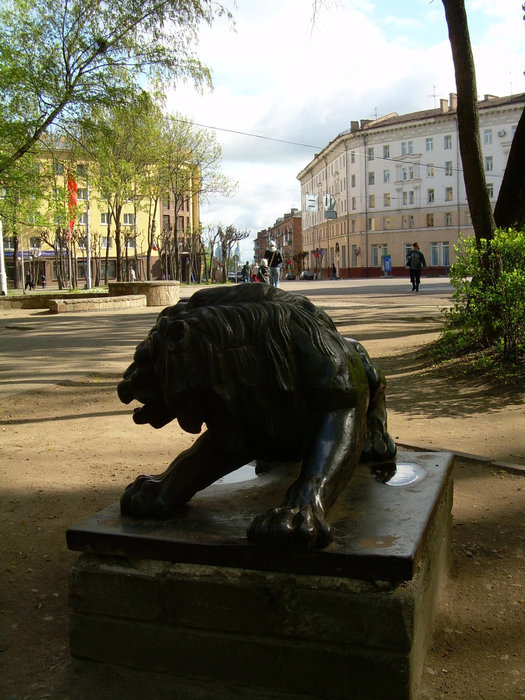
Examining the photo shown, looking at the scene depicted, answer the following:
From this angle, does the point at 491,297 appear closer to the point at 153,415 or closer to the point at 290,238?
the point at 153,415

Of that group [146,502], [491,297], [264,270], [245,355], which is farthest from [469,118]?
[264,270]

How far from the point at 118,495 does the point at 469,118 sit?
21.8ft

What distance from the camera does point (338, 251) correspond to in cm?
7894

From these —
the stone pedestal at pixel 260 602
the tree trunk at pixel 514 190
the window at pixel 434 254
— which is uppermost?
the window at pixel 434 254

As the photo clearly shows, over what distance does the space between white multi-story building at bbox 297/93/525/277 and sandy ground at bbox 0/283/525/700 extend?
55100mm

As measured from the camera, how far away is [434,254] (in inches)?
2638

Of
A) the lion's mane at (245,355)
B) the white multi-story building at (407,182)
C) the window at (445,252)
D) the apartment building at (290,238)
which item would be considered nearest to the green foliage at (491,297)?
the lion's mane at (245,355)

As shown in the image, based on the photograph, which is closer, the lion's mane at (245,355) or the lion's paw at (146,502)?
the lion's mane at (245,355)

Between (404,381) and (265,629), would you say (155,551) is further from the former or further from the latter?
(404,381)

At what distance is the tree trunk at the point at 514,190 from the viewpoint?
7973mm

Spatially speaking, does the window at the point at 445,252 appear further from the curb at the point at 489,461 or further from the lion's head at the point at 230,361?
the lion's head at the point at 230,361

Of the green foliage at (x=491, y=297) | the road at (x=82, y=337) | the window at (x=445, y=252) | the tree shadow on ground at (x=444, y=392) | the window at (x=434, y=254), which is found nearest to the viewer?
the tree shadow on ground at (x=444, y=392)

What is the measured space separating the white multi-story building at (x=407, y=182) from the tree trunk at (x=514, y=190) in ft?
175

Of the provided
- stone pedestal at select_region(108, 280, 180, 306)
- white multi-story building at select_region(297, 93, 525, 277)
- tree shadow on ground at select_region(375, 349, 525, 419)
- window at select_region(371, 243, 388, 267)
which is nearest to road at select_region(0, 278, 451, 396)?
stone pedestal at select_region(108, 280, 180, 306)
